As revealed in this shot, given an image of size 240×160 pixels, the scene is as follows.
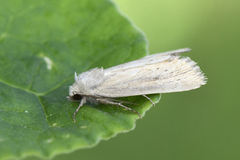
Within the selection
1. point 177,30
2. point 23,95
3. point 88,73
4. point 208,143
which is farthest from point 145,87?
point 177,30

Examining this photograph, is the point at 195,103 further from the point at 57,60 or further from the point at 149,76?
the point at 57,60

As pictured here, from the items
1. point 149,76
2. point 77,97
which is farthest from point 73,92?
point 149,76

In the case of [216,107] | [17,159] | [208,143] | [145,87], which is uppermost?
[145,87]

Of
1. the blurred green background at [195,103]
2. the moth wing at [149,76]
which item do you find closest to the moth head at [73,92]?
the moth wing at [149,76]

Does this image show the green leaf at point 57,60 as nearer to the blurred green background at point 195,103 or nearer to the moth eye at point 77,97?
the moth eye at point 77,97

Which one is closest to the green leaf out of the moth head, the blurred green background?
the moth head

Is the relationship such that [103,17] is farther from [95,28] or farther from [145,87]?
[145,87]
